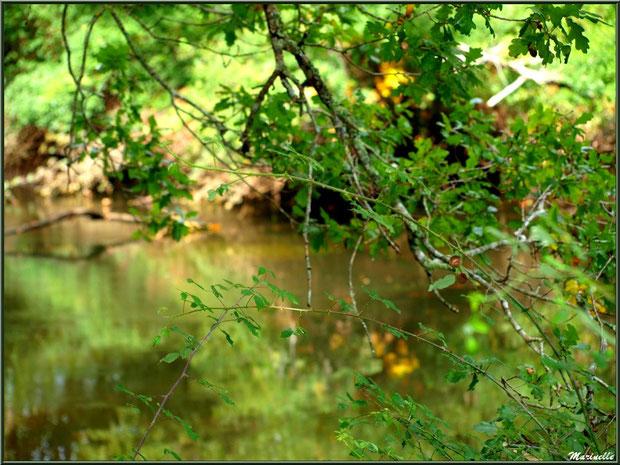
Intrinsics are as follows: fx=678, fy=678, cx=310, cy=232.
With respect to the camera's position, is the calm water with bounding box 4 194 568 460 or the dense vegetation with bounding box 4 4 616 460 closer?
the dense vegetation with bounding box 4 4 616 460

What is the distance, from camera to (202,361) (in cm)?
518

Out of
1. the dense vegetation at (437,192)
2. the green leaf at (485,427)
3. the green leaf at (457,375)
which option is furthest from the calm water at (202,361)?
the green leaf at (485,427)

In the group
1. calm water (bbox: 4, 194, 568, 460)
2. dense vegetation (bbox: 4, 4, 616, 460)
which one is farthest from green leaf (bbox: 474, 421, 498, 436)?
calm water (bbox: 4, 194, 568, 460)

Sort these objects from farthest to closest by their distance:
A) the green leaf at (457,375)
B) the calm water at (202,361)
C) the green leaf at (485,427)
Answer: the calm water at (202,361)
the green leaf at (457,375)
the green leaf at (485,427)

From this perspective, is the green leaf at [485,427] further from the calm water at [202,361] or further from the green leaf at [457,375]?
the calm water at [202,361]

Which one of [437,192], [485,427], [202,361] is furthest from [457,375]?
[202,361]

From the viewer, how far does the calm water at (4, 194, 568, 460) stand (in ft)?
13.4

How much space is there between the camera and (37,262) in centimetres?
827

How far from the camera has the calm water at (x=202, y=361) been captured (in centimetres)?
409

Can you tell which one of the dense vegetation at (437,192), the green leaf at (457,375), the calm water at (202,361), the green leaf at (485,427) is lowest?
the calm water at (202,361)

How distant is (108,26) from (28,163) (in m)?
3.60

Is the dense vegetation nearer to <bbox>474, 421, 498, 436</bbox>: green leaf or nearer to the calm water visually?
<bbox>474, 421, 498, 436</bbox>: green leaf

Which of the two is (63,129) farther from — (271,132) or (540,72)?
(271,132)

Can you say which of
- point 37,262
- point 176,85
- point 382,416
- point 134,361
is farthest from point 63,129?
point 382,416
